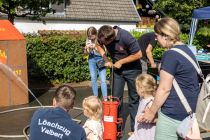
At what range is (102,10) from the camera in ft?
73.2

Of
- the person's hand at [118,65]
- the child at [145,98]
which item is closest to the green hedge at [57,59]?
the person's hand at [118,65]

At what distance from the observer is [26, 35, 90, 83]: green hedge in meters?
11.5

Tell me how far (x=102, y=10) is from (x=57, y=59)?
11.0m

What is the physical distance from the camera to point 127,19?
22.7 meters

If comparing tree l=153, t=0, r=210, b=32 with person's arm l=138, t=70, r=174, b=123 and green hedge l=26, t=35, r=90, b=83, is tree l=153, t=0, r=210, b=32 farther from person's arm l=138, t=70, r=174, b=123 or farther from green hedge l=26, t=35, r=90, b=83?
person's arm l=138, t=70, r=174, b=123

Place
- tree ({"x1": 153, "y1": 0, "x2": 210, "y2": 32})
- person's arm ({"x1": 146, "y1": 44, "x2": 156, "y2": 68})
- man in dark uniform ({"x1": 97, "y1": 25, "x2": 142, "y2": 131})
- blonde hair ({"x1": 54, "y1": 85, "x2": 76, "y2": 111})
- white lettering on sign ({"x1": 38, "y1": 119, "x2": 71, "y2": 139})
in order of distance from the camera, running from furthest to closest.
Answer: tree ({"x1": 153, "y1": 0, "x2": 210, "y2": 32}) → person's arm ({"x1": 146, "y1": 44, "x2": 156, "y2": 68}) → man in dark uniform ({"x1": 97, "y1": 25, "x2": 142, "y2": 131}) → blonde hair ({"x1": 54, "y1": 85, "x2": 76, "y2": 111}) → white lettering on sign ({"x1": 38, "y1": 119, "x2": 71, "y2": 139})

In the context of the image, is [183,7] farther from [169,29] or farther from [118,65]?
[169,29]

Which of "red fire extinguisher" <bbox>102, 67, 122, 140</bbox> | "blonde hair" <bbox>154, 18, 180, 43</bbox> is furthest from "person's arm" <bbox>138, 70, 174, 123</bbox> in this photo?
"red fire extinguisher" <bbox>102, 67, 122, 140</bbox>

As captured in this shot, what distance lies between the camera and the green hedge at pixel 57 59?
37.7 feet

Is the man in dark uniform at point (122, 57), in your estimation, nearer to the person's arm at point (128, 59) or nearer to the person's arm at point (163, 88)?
the person's arm at point (128, 59)

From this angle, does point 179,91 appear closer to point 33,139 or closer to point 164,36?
point 164,36

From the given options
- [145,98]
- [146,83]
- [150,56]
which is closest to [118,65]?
[145,98]

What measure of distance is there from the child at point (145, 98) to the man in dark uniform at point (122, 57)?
4.39 feet

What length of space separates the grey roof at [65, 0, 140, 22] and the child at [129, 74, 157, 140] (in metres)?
16.5
